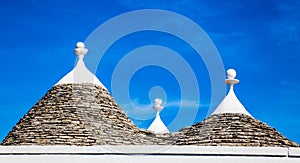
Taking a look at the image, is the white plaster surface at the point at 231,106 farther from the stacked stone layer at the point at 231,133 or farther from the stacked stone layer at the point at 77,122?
the stacked stone layer at the point at 77,122

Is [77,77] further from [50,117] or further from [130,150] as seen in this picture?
[130,150]

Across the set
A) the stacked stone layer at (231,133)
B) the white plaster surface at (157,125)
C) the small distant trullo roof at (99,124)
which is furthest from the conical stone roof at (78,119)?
the white plaster surface at (157,125)

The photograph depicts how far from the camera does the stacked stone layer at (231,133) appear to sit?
12328 mm

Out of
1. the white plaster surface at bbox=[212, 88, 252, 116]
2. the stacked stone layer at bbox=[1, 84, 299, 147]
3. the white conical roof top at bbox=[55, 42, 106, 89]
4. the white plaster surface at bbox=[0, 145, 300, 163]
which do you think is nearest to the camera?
the white plaster surface at bbox=[0, 145, 300, 163]

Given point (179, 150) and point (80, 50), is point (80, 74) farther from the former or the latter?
point (179, 150)

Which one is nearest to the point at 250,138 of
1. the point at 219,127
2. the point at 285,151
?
the point at 219,127

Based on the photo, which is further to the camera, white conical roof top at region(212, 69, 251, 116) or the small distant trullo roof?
white conical roof top at region(212, 69, 251, 116)

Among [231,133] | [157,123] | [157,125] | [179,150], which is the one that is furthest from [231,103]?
[157,123]

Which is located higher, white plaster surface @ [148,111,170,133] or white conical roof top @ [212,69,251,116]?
white plaster surface @ [148,111,170,133]

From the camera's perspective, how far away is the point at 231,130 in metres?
12.7

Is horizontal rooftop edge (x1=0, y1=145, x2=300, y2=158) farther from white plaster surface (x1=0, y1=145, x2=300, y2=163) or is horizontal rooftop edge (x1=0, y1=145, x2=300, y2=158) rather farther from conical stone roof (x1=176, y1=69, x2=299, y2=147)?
conical stone roof (x1=176, y1=69, x2=299, y2=147)

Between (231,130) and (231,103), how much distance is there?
1.36 metres

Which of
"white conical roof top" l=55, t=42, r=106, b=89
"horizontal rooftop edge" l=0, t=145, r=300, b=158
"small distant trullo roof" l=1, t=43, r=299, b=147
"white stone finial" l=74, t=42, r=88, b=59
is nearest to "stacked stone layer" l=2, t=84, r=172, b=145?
"small distant trullo roof" l=1, t=43, r=299, b=147

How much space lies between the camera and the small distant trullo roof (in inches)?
499
